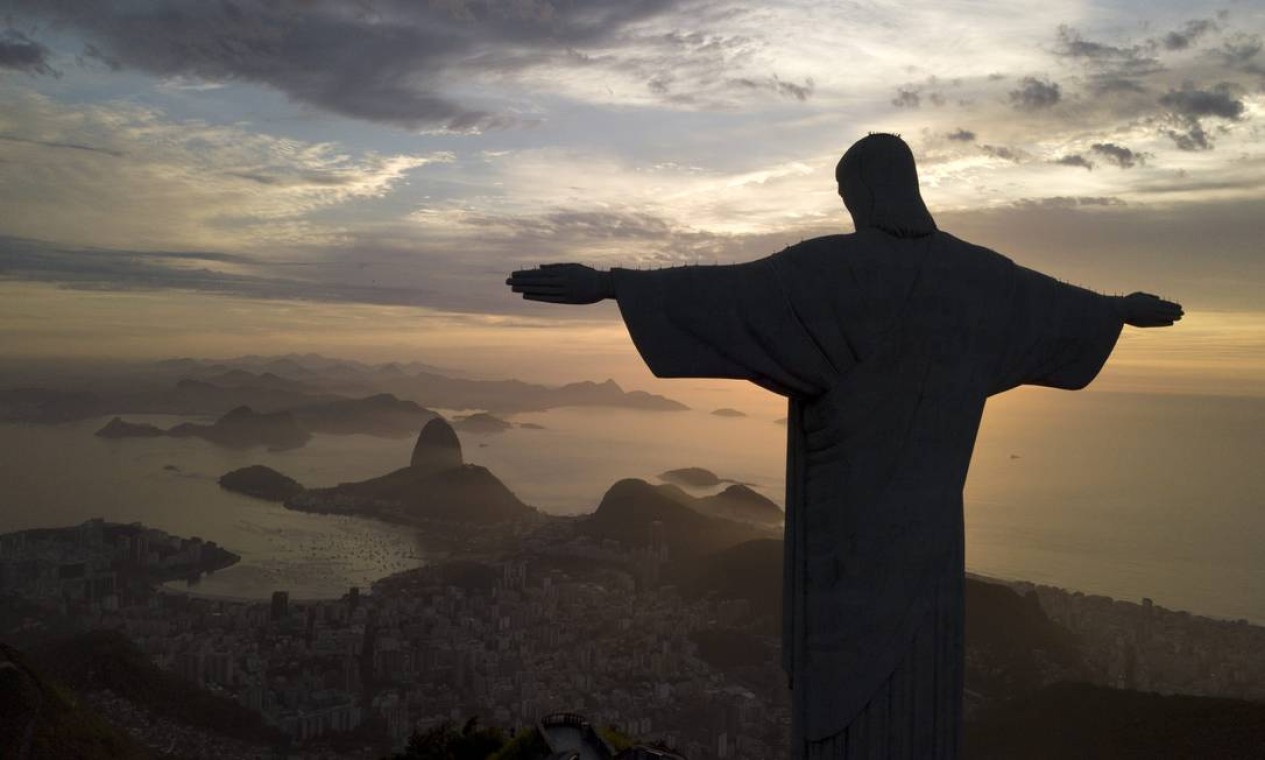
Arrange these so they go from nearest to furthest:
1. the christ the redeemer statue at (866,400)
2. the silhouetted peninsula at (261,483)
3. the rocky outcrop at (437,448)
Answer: the christ the redeemer statue at (866,400) < the silhouetted peninsula at (261,483) < the rocky outcrop at (437,448)

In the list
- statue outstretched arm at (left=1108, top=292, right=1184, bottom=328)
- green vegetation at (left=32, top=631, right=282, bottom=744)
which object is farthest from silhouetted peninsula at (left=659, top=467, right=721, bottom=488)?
statue outstretched arm at (left=1108, top=292, right=1184, bottom=328)

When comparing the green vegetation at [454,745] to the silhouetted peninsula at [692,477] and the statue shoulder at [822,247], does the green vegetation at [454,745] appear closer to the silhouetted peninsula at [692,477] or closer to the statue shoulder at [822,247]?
the statue shoulder at [822,247]

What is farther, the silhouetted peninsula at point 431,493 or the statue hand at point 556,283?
the silhouetted peninsula at point 431,493

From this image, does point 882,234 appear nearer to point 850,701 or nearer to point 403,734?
point 850,701

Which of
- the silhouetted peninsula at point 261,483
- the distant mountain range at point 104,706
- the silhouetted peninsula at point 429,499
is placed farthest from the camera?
the silhouetted peninsula at point 261,483

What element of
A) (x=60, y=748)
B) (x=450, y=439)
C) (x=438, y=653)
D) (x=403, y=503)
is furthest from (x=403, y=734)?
(x=450, y=439)

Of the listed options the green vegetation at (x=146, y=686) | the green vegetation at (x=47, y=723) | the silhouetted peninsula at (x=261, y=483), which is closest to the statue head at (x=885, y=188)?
the green vegetation at (x=47, y=723)
